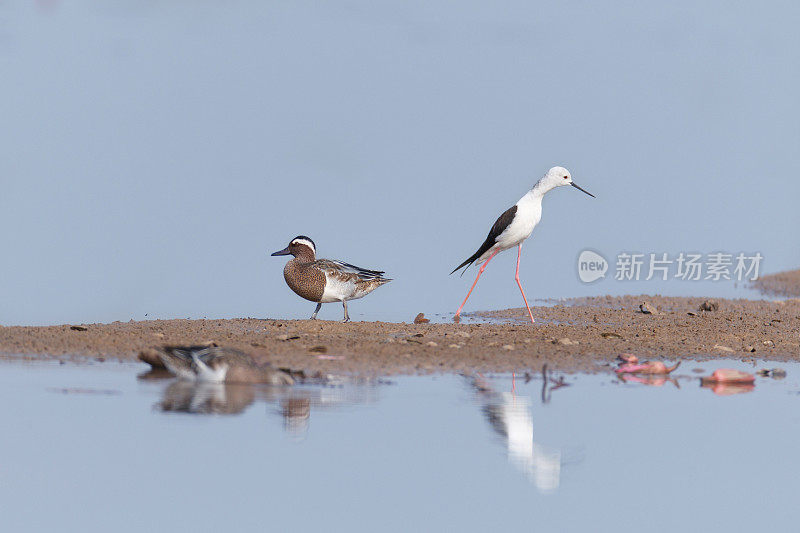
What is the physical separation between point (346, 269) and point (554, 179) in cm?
398

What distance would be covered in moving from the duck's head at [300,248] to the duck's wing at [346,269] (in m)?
0.35

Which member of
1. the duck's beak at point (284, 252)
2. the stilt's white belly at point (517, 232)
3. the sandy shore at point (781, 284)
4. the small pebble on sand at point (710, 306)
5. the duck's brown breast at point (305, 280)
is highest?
the sandy shore at point (781, 284)

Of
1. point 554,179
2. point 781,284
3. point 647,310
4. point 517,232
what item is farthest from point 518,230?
point 781,284

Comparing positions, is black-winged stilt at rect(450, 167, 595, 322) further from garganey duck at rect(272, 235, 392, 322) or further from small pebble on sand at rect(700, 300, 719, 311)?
small pebble on sand at rect(700, 300, 719, 311)

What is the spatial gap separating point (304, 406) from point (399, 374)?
1.96 metres

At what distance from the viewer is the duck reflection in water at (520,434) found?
685 centimetres

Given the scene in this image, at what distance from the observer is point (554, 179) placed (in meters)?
17.5

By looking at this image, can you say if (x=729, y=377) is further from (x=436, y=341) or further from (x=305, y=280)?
(x=305, y=280)

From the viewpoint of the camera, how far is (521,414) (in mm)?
8453

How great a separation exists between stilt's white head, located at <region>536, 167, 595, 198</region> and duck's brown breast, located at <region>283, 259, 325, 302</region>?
410cm

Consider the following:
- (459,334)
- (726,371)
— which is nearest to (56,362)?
(459,334)

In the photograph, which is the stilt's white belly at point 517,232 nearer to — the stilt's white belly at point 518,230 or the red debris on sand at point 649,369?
the stilt's white belly at point 518,230

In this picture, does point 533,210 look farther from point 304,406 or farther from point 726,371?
point 304,406

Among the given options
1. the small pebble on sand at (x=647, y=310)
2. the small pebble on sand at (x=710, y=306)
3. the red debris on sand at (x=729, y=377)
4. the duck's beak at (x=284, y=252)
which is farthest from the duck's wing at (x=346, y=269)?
the red debris on sand at (x=729, y=377)
